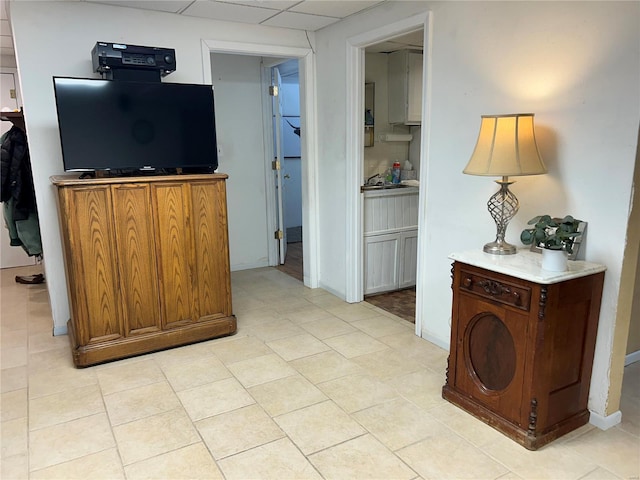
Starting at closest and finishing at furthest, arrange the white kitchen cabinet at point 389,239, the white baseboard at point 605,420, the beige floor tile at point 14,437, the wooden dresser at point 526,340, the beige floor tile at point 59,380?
the wooden dresser at point 526,340, the beige floor tile at point 14,437, the white baseboard at point 605,420, the beige floor tile at point 59,380, the white kitchen cabinet at point 389,239

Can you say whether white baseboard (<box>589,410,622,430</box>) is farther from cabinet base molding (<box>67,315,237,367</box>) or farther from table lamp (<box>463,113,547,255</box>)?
cabinet base molding (<box>67,315,237,367</box>)

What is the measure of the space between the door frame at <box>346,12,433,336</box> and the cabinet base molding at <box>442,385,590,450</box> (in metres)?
0.96

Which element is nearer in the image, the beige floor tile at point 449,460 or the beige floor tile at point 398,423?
the beige floor tile at point 449,460

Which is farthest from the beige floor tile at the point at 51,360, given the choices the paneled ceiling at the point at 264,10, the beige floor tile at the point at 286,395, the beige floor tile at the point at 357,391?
the paneled ceiling at the point at 264,10

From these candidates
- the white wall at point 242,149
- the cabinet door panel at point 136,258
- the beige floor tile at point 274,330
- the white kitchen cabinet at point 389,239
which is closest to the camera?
the cabinet door panel at point 136,258

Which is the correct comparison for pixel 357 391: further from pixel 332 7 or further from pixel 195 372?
pixel 332 7

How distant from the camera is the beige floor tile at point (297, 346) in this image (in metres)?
3.05

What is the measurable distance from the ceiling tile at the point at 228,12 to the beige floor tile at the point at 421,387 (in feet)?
8.95

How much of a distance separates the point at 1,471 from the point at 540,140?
2909mm

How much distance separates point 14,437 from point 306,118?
314 centimetres

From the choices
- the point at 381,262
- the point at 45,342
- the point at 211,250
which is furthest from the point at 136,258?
the point at 381,262

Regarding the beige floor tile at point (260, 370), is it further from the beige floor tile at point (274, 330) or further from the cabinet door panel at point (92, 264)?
the cabinet door panel at point (92, 264)

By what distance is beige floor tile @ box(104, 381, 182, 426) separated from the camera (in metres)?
2.38

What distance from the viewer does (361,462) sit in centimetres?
200
